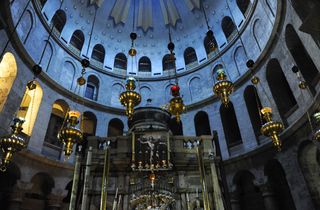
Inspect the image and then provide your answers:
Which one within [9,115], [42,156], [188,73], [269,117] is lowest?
[269,117]

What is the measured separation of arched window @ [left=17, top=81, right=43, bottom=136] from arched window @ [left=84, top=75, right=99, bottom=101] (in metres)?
4.67

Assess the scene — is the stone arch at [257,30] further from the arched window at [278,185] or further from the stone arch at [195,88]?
the arched window at [278,185]

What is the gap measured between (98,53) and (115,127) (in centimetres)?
668

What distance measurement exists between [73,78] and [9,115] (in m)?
7.05

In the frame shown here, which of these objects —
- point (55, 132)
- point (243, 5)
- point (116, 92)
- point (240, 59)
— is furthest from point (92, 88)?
point (243, 5)

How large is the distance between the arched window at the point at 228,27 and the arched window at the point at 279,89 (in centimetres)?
548

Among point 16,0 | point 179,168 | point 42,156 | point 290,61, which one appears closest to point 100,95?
point 42,156

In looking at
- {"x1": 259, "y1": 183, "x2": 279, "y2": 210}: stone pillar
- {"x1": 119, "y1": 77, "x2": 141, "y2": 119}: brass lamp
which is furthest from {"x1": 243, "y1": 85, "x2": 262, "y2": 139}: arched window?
{"x1": 119, "y1": 77, "x2": 141, "y2": 119}: brass lamp

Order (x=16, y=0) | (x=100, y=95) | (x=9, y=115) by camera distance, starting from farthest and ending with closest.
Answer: (x=100, y=95) < (x=16, y=0) < (x=9, y=115)

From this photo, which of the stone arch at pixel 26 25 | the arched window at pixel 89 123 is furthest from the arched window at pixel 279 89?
the stone arch at pixel 26 25

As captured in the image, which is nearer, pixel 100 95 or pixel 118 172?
pixel 118 172

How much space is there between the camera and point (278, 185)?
13914mm

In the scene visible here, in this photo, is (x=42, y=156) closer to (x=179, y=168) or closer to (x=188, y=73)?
(x=179, y=168)

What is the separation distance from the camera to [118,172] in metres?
10.2
